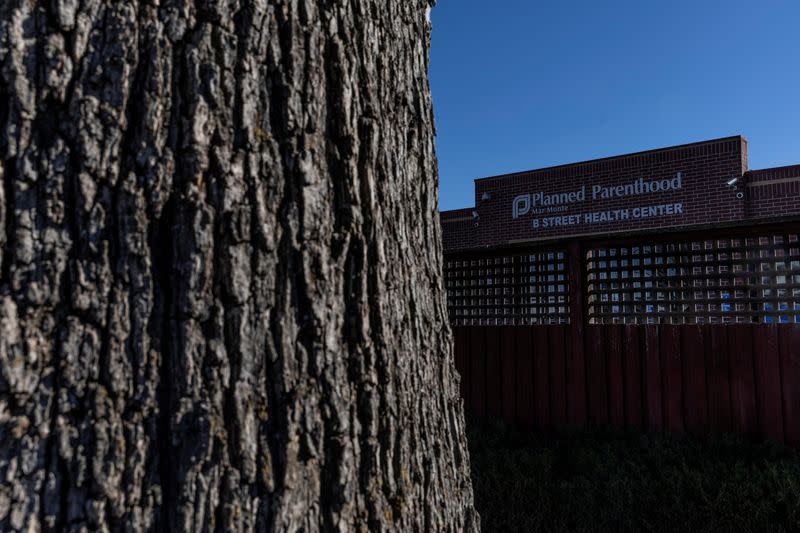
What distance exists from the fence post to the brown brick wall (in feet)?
29.6

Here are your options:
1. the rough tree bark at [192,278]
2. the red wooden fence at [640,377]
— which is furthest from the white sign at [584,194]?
the rough tree bark at [192,278]

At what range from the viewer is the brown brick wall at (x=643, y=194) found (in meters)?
15.5

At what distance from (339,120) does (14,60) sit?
55cm

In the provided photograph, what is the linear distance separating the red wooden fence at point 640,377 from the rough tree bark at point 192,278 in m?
4.54

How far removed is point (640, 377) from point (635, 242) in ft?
4.04

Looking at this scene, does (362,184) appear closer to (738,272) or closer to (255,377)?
(255,377)

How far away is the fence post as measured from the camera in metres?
5.49

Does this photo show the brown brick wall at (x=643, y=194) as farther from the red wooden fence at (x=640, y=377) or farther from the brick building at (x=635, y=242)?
the red wooden fence at (x=640, y=377)

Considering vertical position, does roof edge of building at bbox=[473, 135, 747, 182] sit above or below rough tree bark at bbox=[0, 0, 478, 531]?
above

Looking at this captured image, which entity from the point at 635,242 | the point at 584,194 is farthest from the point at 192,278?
the point at 584,194

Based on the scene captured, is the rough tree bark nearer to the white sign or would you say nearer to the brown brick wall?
the brown brick wall

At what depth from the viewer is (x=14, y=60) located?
3.18 ft

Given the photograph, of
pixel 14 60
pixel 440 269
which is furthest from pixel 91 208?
pixel 440 269

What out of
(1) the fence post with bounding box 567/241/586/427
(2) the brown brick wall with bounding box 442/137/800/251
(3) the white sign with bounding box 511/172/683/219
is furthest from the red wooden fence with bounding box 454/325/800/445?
(3) the white sign with bounding box 511/172/683/219
